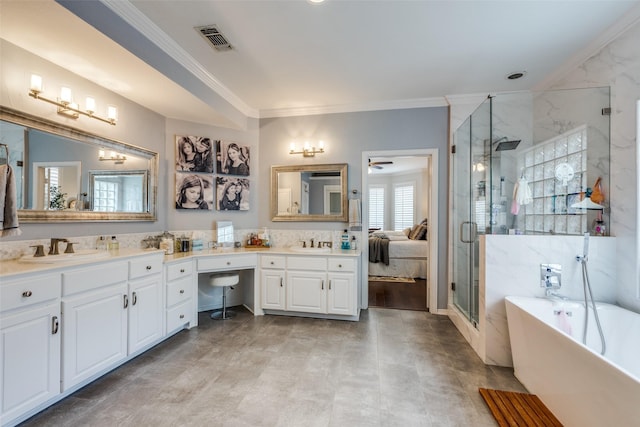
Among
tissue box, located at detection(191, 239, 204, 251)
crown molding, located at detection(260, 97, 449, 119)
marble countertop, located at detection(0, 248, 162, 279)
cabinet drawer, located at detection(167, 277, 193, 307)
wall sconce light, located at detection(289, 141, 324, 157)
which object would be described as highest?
crown molding, located at detection(260, 97, 449, 119)

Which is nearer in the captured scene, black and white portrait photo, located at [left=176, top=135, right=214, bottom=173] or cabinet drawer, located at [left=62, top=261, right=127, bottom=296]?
cabinet drawer, located at [left=62, top=261, right=127, bottom=296]

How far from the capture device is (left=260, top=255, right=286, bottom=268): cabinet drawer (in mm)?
3439

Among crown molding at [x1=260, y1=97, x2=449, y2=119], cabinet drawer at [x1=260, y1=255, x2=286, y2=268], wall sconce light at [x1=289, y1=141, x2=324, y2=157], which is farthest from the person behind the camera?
wall sconce light at [x1=289, y1=141, x2=324, y2=157]

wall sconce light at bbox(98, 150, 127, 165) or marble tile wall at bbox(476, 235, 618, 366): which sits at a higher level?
wall sconce light at bbox(98, 150, 127, 165)

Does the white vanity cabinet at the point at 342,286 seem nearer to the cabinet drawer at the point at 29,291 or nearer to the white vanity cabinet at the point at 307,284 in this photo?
the white vanity cabinet at the point at 307,284

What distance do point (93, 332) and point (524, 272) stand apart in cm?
340

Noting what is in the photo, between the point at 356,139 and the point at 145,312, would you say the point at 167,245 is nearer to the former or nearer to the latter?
the point at 145,312

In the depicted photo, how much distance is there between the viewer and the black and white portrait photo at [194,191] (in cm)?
349

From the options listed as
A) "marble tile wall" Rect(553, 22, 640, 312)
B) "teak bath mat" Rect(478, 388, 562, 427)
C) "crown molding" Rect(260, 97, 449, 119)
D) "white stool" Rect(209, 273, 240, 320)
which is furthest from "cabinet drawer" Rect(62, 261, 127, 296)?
"marble tile wall" Rect(553, 22, 640, 312)

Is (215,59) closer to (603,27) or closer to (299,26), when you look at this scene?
(299,26)

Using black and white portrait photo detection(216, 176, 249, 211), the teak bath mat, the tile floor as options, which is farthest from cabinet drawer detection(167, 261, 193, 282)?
the teak bath mat

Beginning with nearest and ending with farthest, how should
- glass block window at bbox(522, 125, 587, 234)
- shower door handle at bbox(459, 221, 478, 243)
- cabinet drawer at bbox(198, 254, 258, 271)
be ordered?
glass block window at bbox(522, 125, 587, 234) < shower door handle at bbox(459, 221, 478, 243) < cabinet drawer at bbox(198, 254, 258, 271)

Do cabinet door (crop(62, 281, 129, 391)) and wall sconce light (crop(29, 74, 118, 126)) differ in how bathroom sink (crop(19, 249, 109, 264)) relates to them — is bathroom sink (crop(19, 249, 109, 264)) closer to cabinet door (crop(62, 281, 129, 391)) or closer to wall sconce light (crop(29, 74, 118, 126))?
cabinet door (crop(62, 281, 129, 391))

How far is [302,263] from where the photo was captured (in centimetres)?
338
